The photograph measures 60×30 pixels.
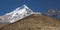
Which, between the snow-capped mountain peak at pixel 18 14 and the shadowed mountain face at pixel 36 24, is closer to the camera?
the shadowed mountain face at pixel 36 24

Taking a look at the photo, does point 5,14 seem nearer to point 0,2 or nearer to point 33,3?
point 0,2

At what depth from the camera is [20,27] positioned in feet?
11.5

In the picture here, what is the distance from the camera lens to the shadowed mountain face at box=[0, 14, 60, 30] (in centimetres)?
349

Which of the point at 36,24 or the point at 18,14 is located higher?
the point at 18,14

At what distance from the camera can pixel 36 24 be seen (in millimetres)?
3609

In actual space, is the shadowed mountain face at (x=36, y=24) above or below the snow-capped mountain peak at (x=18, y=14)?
below

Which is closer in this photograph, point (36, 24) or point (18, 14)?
point (36, 24)

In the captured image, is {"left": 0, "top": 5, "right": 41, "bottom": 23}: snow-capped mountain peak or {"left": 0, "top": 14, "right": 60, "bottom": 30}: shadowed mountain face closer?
{"left": 0, "top": 14, "right": 60, "bottom": 30}: shadowed mountain face

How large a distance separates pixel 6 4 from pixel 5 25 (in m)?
0.51

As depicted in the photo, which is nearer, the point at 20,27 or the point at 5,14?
the point at 20,27

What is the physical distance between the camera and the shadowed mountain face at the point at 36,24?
349cm

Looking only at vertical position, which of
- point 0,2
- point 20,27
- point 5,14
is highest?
point 0,2

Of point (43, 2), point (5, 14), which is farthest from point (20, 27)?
→ point (43, 2)

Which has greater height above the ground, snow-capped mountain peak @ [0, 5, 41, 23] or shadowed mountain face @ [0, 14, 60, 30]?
snow-capped mountain peak @ [0, 5, 41, 23]
